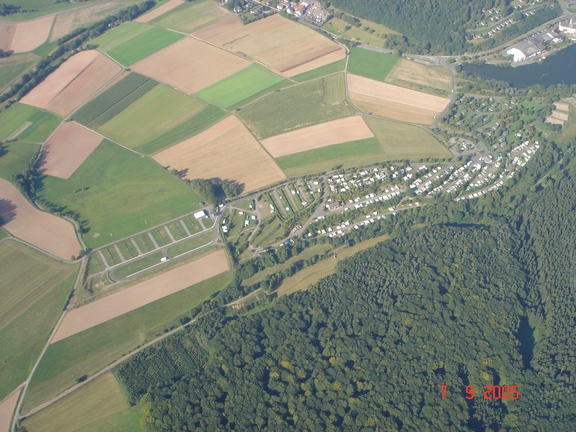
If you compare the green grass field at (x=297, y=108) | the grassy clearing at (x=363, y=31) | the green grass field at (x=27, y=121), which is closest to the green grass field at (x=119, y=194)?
the green grass field at (x=27, y=121)

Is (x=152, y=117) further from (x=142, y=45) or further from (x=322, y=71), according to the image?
(x=322, y=71)

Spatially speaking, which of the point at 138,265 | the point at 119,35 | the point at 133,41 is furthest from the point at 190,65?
the point at 138,265

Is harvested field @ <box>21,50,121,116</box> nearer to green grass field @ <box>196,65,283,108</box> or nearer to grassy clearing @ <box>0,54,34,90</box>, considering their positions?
grassy clearing @ <box>0,54,34,90</box>

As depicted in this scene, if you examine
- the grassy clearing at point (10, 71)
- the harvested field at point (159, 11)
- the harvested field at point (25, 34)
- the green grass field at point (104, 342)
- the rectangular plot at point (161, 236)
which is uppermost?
the harvested field at point (25, 34)

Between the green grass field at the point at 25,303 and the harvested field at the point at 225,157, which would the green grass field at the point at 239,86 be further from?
the green grass field at the point at 25,303

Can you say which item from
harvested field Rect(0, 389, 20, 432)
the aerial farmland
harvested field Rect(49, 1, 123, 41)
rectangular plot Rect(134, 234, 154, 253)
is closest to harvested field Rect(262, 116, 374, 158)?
the aerial farmland
